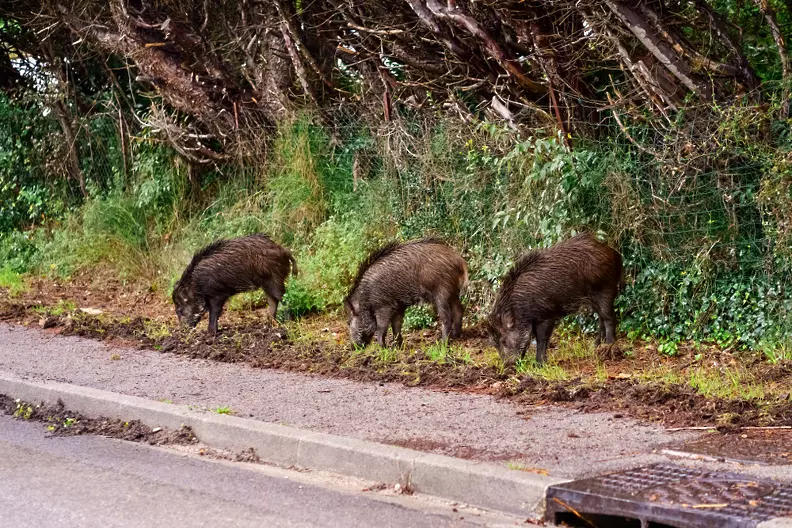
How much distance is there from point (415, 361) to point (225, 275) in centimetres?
316

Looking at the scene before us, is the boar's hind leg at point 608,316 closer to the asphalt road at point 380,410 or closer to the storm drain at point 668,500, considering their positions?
the asphalt road at point 380,410

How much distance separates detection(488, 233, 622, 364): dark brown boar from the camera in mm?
9305

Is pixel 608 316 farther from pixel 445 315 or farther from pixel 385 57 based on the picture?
pixel 385 57

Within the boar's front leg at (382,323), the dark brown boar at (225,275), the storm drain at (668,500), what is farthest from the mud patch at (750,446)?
the dark brown boar at (225,275)

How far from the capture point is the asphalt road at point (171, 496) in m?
5.50

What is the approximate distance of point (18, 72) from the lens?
19.2 metres

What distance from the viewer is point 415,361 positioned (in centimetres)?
929

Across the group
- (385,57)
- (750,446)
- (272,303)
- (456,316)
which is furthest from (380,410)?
(385,57)

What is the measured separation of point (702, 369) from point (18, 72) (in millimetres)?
14600

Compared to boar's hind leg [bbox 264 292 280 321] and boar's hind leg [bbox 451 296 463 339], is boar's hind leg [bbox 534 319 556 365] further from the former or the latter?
boar's hind leg [bbox 264 292 280 321]

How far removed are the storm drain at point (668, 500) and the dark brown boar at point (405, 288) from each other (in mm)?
4665

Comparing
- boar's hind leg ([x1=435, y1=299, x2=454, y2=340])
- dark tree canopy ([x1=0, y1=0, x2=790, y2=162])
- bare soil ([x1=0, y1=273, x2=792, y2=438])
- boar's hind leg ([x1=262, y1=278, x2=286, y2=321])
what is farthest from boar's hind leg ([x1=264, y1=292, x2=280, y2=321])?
dark tree canopy ([x1=0, y1=0, x2=790, y2=162])

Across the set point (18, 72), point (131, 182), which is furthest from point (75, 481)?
point (18, 72)

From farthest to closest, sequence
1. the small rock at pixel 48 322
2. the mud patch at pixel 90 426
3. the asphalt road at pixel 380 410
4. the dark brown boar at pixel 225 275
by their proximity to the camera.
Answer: the small rock at pixel 48 322 < the dark brown boar at pixel 225 275 < the mud patch at pixel 90 426 < the asphalt road at pixel 380 410
